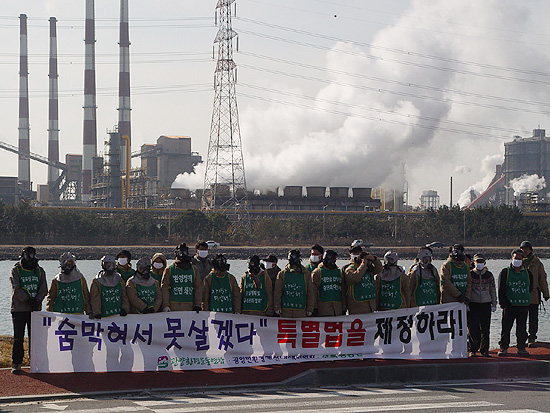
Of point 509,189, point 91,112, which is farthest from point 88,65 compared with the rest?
point 509,189

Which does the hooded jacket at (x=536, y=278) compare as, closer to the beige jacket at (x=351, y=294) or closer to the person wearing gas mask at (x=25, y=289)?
the beige jacket at (x=351, y=294)

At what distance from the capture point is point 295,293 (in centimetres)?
1385

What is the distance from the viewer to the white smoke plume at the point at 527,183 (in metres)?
184

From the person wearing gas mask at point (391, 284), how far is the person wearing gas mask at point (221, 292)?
260cm

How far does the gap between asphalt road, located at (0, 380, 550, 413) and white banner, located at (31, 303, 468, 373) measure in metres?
1.54

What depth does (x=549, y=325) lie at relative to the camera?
3017 cm

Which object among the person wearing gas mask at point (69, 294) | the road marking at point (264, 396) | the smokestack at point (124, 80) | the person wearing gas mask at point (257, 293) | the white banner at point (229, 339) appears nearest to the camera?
the road marking at point (264, 396)

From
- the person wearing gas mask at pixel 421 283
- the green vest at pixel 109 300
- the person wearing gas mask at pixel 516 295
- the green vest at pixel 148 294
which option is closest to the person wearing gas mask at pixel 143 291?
the green vest at pixel 148 294

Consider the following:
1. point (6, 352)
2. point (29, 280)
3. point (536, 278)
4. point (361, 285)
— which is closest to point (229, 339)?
point (361, 285)

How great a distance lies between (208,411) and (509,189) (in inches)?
7810

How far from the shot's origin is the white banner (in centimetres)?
1249

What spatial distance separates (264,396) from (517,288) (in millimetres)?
6166

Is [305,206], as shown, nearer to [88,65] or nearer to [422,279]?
[88,65]

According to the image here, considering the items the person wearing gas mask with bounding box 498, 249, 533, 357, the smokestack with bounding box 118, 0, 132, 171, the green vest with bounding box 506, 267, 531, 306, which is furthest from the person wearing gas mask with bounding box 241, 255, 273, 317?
the smokestack with bounding box 118, 0, 132, 171
